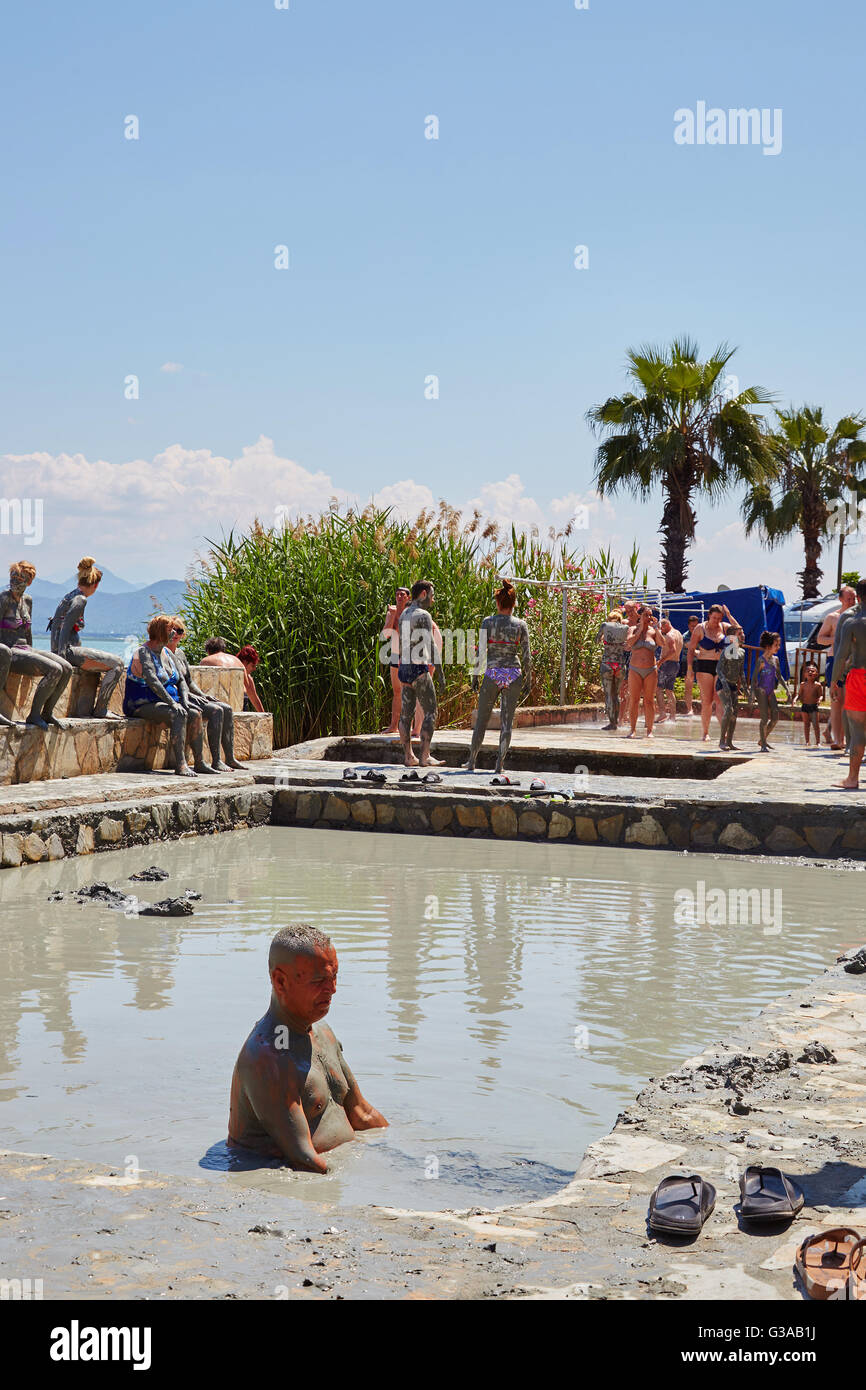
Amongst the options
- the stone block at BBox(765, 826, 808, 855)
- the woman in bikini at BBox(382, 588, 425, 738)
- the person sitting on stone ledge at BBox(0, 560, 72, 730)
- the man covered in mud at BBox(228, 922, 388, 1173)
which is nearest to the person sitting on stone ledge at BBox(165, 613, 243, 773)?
the person sitting on stone ledge at BBox(0, 560, 72, 730)

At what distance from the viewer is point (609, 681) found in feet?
62.5

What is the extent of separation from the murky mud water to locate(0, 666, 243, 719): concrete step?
6.51ft

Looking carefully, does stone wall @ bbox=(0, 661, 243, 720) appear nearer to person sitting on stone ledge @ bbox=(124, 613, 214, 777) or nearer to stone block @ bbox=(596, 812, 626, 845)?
person sitting on stone ledge @ bbox=(124, 613, 214, 777)

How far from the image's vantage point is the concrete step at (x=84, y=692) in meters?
12.3

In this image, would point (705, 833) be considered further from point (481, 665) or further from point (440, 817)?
point (481, 665)

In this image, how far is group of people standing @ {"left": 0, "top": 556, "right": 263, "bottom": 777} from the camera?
12211 millimetres

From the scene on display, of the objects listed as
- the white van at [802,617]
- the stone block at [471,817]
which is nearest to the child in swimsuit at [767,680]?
the stone block at [471,817]

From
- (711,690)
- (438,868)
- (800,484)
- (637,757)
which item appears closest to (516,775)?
(637,757)

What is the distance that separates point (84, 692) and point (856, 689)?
7.06 m

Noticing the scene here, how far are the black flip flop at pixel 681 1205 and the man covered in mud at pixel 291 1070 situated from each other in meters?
1.17

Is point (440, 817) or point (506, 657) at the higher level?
point (506, 657)

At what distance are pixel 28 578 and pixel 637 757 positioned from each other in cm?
682

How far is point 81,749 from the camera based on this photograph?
12914 millimetres

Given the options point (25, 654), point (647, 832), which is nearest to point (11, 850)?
point (25, 654)
